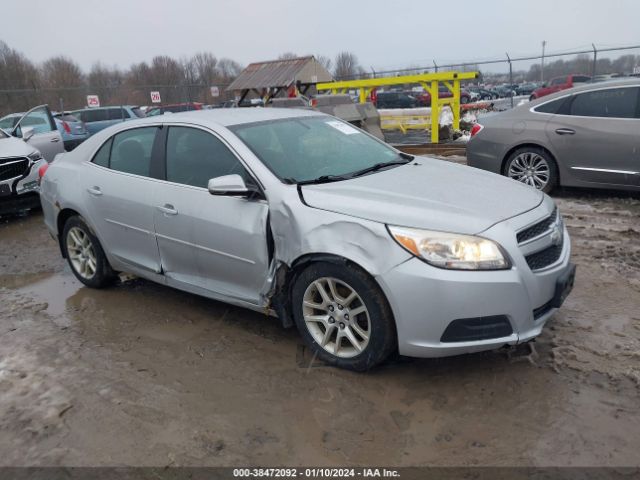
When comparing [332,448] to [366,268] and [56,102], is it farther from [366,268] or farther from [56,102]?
[56,102]

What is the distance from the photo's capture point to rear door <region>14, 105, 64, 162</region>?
10.2 m

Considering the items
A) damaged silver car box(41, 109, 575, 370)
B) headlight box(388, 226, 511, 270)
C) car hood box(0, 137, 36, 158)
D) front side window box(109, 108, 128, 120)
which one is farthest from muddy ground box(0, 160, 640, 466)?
front side window box(109, 108, 128, 120)

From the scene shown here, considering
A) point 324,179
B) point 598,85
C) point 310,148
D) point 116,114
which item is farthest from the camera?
point 116,114

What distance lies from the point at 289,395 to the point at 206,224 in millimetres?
1288

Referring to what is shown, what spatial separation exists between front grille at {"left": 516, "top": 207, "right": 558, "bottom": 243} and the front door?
1.52m

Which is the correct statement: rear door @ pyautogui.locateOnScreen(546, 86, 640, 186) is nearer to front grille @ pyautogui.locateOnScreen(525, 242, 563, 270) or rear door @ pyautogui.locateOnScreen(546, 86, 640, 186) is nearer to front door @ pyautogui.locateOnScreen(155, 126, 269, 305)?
front grille @ pyautogui.locateOnScreen(525, 242, 563, 270)

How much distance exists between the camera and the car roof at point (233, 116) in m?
4.10

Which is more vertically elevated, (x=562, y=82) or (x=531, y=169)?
(x=562, y=82)

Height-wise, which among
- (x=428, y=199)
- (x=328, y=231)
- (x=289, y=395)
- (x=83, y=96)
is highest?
(x=83, y=96)

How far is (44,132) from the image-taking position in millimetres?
10617

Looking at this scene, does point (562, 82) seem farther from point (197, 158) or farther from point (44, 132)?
point (197, 158)

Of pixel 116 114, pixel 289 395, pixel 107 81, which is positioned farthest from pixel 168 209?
pixel 107 81

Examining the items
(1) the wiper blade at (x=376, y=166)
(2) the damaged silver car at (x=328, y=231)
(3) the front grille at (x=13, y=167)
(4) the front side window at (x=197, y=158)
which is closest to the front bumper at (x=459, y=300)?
(2) the damaged silver car at (x=328, y=231)

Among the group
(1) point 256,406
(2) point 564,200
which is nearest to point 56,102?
(2) point 564,200
